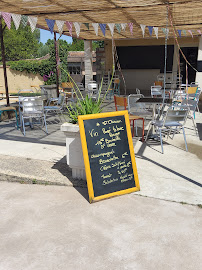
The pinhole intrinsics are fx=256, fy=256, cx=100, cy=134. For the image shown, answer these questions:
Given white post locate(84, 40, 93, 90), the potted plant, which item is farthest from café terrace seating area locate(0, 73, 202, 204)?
white post locate(84, 40, 93, 90)

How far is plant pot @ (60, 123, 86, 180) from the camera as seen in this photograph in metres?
3.14

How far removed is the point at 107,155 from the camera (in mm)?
2977

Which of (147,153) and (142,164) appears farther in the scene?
(147,153)

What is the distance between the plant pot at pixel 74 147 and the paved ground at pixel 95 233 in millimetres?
331

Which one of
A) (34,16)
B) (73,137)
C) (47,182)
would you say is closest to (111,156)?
(73,137)

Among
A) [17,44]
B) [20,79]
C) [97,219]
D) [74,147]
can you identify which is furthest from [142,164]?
[17,44]

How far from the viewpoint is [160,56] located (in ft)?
47.3

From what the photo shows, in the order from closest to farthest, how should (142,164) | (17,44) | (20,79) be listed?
(142,164)
(20,79)
(17,44)

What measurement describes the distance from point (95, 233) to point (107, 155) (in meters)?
0.91

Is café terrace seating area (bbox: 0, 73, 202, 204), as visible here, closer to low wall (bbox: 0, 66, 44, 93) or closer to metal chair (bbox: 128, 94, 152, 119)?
metal chair (bbox: 128, 94, 152, 119)

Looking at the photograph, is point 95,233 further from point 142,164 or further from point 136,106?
point 136,106

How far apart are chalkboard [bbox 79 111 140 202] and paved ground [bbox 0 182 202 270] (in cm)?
14

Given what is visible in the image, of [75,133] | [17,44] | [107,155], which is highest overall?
[17,44]

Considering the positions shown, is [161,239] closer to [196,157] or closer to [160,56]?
[196,157]
